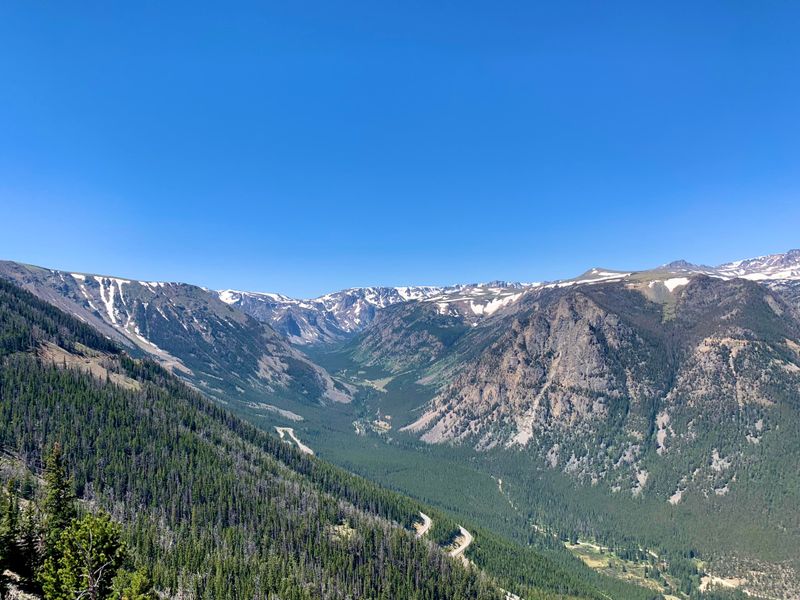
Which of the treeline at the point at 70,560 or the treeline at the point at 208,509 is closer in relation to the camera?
the treeline at the point at 70,560

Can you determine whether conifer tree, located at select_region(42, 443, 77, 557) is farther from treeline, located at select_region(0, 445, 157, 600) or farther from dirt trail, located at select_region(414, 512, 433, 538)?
dirt trail, located at select_region(414, 512, 433, 538)

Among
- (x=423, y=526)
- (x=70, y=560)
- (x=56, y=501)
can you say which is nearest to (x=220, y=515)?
(x=423, y=526)

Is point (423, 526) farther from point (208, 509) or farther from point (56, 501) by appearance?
point (56, 501)

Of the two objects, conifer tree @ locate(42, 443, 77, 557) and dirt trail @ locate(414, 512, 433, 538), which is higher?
conifer tree @ locate(42, 443, 77, 557)

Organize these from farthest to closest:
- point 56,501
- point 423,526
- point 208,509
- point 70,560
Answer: point 423,526
point 208,509
point 56,501
point 70,560

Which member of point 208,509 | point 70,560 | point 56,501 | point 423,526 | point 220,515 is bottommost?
point 423,526

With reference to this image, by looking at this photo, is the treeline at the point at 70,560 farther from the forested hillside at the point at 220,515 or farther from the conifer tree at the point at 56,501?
the forested hillside at the point at 220,515

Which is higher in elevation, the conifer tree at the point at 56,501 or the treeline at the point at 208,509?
the conifer tree at the point at 56,501

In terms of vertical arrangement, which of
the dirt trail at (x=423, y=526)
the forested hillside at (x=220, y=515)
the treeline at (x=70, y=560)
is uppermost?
the treeline at (x=70, y=560)

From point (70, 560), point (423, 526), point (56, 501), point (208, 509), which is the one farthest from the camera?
point (423, 526)

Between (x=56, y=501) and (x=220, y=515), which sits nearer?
(x=56, y=501)

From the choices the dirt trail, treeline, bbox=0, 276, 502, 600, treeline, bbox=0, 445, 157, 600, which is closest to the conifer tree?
treeline, bbox=0, 445, 157, 600

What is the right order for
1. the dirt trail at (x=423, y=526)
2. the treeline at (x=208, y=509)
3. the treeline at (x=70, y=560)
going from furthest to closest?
the dirt trail at (x=423, y=526) → the treeline at (x=208, y=509) → the treeline at (x=70, y=560)

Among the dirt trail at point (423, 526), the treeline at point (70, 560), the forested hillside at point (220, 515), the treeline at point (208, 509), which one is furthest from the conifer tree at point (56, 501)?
the dirt trail at point (423, 526)
